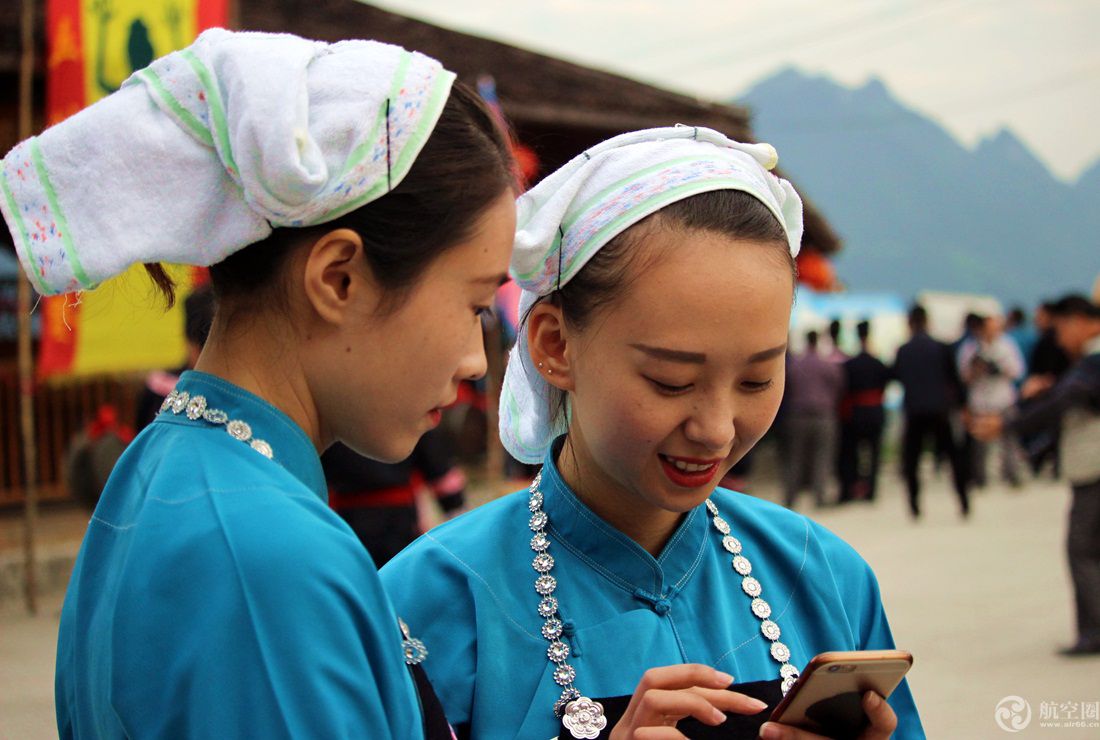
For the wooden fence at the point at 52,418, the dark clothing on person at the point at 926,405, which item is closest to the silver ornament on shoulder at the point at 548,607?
the wooden fence at the point at 52,418

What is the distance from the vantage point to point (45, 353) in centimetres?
642

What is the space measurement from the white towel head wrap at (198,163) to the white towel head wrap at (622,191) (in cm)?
55

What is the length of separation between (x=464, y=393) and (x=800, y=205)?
438 inches

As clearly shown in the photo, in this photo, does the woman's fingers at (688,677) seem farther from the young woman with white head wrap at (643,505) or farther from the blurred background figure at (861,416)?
the blurred background figure at (861,416)

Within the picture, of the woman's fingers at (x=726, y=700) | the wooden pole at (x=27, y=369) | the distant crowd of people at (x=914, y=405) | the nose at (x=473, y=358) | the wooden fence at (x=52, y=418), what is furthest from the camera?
the distant crowd of people at (x=914, y=405)

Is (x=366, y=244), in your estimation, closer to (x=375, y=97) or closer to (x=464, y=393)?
(x=375, y=97)

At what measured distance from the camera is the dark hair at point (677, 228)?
5.95ft

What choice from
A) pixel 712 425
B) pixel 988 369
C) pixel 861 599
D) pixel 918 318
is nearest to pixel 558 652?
pixel 712 425

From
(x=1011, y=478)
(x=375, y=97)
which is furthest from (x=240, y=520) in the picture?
(x=1011, y=478)

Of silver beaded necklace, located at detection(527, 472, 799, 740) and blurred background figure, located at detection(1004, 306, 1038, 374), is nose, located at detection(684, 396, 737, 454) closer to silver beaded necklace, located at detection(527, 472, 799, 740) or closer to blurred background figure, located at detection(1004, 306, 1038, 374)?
silver beaded necklace, located at detection(527, 472, 799, 740)

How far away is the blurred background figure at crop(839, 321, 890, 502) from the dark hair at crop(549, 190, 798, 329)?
36.9 ft

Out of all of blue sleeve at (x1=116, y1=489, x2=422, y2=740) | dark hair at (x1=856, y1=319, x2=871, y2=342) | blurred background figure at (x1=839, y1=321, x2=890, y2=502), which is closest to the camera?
blue sleeve at (x1=116, y1=489, x2=422, y2=740)

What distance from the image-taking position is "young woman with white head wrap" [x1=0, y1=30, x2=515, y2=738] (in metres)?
1.13

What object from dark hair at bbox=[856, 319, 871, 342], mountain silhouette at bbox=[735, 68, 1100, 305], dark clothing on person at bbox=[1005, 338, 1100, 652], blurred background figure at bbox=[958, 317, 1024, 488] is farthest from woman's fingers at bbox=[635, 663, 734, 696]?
mountain silhouette at bbox=[735, 68, 1100, 305]
